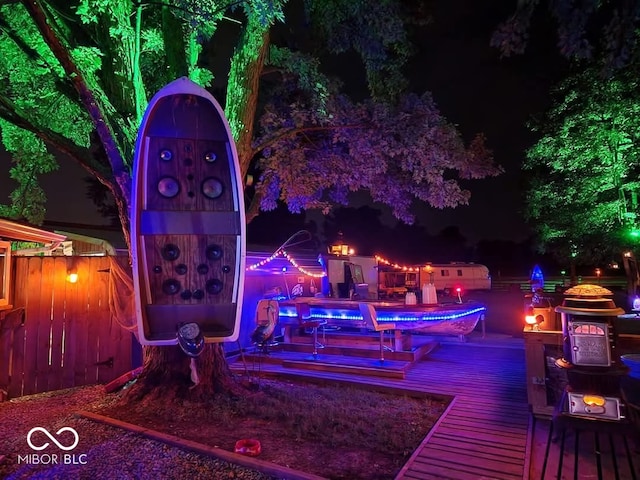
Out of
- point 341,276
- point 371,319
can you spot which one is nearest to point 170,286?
point 371,319

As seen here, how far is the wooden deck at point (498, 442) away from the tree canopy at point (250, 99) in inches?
128

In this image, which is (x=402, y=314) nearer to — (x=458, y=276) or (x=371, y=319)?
(x=371, y=319)

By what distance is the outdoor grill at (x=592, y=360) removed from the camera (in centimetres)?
376

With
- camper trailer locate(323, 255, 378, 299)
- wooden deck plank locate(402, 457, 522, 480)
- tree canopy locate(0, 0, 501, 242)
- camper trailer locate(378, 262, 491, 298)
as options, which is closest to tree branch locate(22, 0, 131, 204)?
tree canopy locate(0, 0, 501, 242)

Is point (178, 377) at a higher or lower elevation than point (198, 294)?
lower

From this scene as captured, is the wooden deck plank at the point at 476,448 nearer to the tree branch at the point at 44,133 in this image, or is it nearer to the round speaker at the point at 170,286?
the round speaker at the point at 170,286

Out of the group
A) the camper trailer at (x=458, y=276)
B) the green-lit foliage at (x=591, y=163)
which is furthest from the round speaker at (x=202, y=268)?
the camper trailer at (x=458, y=276)

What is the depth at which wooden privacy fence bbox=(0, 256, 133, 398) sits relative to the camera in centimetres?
561

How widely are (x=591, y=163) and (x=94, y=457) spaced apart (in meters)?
14.2

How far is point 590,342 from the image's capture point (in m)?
3.92

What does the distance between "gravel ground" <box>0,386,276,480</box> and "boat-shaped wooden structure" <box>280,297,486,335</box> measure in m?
3.93

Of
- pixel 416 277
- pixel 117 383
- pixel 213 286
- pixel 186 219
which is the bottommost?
pixel 117 383

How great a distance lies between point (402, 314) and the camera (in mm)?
6781

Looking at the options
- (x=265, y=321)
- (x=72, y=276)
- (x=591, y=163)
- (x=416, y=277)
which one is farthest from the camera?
(x=416, y=277)
